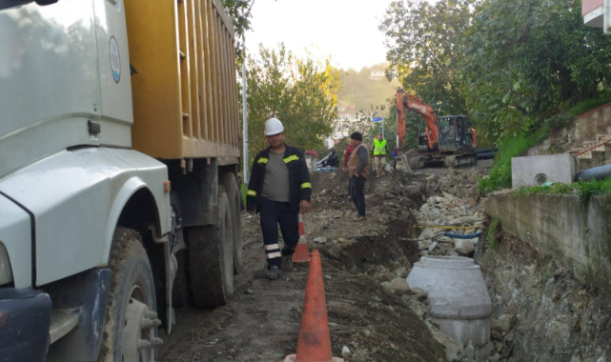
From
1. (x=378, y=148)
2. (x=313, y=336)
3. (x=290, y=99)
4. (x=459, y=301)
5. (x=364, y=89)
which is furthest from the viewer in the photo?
(x=364, y=89)

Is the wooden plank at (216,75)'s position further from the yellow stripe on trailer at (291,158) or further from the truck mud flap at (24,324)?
the truck mud flap at (24,324)

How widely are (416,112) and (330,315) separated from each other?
27.2 metres

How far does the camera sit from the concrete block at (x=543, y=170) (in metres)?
11.5

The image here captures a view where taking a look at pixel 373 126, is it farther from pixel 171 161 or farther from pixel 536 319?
pixel 171 161

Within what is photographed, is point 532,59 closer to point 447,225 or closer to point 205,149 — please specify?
point 447,225

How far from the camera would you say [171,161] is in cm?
521

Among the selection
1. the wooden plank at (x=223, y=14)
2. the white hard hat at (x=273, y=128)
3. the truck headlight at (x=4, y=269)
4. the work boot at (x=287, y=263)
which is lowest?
the work boot at (x=287, y=263)

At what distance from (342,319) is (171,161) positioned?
2.43 metres

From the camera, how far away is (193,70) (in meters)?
5.41

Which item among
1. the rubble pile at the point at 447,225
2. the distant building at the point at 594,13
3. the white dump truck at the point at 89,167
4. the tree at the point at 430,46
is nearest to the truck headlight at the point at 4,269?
the white dump truck at the point at 89,167

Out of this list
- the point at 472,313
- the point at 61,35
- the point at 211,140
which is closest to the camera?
the point at 61,35

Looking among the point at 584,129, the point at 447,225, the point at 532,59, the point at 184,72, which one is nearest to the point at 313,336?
the point at 184,72

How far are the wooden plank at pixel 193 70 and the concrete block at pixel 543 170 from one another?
7.72 metres

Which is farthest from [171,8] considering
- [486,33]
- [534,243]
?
[486,33]
